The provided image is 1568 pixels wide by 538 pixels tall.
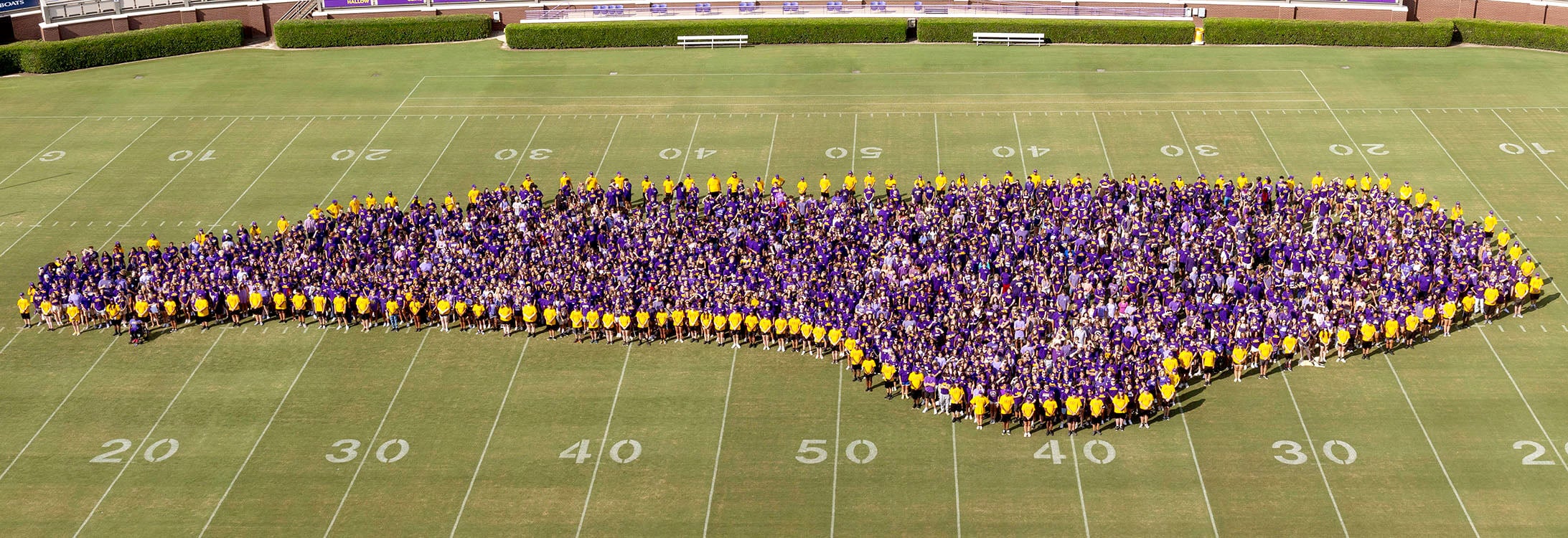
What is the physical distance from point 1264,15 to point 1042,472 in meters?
36.9

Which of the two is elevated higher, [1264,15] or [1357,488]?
[1264,15]

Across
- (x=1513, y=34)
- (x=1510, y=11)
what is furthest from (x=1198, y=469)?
(x=1510, y=11)

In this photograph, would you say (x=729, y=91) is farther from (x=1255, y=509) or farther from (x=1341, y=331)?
(x=1255, y=509)

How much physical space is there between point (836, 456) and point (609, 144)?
72.8 ft

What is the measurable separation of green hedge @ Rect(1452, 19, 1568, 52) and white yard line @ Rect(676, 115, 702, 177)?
30267mm

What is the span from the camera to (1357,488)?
93.1ft

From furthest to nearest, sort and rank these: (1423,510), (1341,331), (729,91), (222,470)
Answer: (729,91) < (1341,331) < (222,470) < (1423,510)

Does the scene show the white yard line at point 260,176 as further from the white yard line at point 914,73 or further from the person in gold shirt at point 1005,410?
the person in gold shirt at point 1005,410

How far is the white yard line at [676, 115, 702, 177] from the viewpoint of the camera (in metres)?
47.3

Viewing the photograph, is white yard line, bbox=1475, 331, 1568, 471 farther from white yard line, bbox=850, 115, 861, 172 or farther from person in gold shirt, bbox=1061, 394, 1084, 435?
white yard line, bbox=850, 115, 861, 172

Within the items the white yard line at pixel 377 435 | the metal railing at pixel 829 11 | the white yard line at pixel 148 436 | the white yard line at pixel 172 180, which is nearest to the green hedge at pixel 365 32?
the metal railing at pixel 829 11

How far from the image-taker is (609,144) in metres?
49.7

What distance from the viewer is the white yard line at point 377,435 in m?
28.8

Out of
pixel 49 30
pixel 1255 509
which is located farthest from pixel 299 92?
pixel 1255 509
